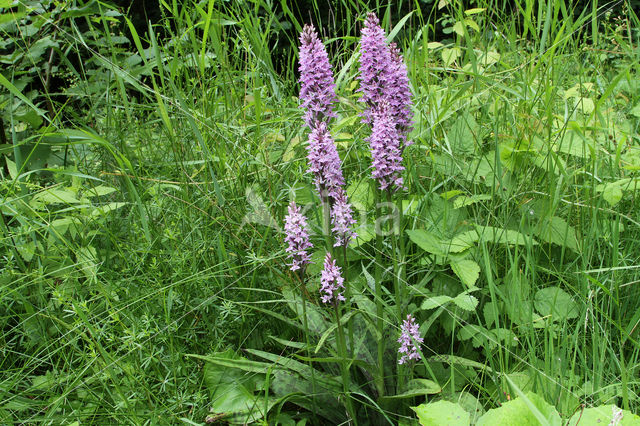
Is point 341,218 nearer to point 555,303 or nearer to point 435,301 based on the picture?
point 435,301

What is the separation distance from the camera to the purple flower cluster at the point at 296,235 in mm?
1351

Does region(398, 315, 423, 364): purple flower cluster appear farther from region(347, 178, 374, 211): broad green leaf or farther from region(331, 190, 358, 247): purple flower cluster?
region(347, 178, 374, 211): broad green leaf

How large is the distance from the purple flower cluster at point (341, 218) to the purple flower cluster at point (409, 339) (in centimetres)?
29

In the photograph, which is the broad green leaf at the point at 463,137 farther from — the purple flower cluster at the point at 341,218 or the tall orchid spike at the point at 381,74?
the purple flower cluster at the point at 341,218

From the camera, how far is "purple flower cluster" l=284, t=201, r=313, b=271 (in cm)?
135

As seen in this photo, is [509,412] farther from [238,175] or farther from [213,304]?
[238,175]

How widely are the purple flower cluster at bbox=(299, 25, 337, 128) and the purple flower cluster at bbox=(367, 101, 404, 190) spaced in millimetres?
129

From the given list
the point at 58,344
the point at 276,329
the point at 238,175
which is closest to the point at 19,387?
the point at 58,344

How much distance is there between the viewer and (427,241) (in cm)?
162

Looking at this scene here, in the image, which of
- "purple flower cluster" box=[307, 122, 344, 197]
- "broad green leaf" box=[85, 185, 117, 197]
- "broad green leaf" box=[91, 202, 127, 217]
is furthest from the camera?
"broad green leaf" box=[85, 185, 117, 197]

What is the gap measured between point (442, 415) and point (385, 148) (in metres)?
0.67

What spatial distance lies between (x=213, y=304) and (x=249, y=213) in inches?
13.5

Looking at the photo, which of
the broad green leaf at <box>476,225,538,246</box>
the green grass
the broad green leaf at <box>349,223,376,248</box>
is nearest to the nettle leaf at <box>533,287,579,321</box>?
the green grass

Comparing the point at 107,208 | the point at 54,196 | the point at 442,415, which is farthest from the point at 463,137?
the point at 54,196
